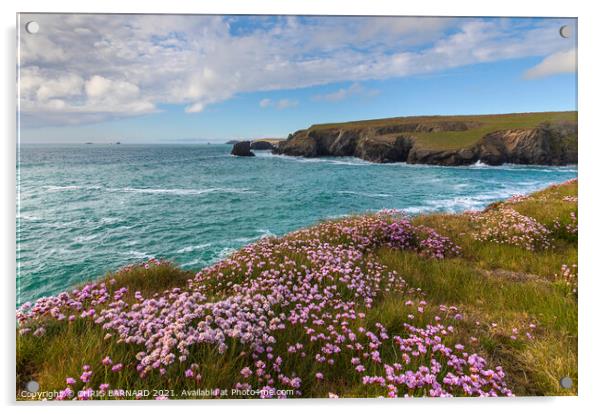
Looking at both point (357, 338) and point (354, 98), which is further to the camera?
point (354, 98)

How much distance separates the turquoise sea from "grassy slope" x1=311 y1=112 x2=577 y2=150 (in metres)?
0.63

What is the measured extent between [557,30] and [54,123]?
7.70 metres

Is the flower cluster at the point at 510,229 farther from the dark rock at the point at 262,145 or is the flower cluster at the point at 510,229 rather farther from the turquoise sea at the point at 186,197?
the dark rock at the point at 262,145

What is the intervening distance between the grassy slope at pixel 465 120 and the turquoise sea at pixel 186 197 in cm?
63

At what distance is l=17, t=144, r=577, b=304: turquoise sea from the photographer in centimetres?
469

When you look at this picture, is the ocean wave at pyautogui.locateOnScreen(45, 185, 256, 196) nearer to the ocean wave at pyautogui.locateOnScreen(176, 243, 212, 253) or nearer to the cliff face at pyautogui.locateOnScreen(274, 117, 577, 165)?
the ocean wave at pyautogui.locateOnScreen(176, 243, 212, 253)

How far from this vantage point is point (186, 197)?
5.55m

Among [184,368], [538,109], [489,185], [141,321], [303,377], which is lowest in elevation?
[303,377]

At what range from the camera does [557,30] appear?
5.17m

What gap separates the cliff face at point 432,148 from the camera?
17.6 ft

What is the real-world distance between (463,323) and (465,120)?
3.56 metres
